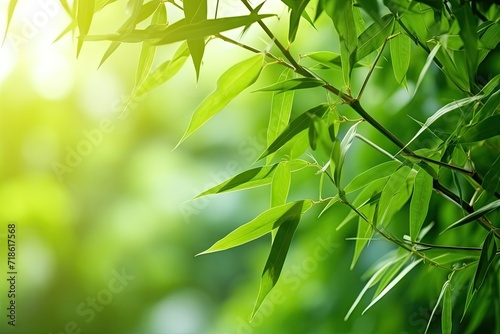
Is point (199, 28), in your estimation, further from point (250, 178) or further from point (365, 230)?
point (365, 230)

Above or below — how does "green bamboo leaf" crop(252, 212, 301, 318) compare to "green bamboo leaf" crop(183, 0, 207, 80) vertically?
below

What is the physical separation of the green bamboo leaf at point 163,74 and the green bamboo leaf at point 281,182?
131 millimetres

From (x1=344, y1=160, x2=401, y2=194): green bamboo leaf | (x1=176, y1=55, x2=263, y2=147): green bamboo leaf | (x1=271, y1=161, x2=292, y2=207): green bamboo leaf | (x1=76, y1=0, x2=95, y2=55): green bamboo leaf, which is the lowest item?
(x1=344, y1=160, x2=401, y2=194): green bamboo leaf

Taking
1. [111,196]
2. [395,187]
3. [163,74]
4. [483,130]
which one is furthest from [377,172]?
[111,196]

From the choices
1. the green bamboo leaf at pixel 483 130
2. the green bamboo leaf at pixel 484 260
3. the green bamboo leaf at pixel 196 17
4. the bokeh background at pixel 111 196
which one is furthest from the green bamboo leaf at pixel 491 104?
the bokeh background at pixel 111 196

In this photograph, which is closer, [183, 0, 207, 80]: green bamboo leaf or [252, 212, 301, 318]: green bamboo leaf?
[183, 0, 207, 80]: green bamboo leaf

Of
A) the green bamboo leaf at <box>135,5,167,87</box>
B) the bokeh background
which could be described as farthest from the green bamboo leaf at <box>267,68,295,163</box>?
the bokeh background

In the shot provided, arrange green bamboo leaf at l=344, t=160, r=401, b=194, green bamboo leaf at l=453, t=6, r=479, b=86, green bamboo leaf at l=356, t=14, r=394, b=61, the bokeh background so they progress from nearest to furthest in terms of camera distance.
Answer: green bamboo leaf at l=453, t=6, r=479, b=86 → green bamboo leaf at l=356, t=14, r=394, b=61 → green bamboo leaf at l=344, t=160, r=401, b=194 → the bokeh background

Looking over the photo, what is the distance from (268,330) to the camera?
1.35 metres

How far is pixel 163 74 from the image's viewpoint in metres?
0.55

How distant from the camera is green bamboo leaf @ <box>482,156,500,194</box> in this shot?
51 cm

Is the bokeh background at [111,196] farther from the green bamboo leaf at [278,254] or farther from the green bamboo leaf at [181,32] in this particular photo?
the green bamboo leaf at [181,32]

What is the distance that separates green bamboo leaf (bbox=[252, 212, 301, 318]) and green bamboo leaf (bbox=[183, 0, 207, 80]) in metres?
0.18

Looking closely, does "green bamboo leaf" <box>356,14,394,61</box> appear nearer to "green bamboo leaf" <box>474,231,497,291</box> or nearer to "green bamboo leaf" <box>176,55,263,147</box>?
"green bamboo leaf" <box>176,55,263,147</box>
